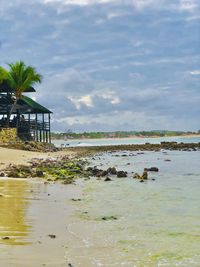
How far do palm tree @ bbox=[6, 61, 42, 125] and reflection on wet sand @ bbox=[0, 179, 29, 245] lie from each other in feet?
102

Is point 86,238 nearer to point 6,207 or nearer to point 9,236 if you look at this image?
point 9,236

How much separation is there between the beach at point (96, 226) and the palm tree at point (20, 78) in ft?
102

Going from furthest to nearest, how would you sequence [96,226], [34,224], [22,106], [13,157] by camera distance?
[22,106] < [13,157] < [96,226] < [34,224]

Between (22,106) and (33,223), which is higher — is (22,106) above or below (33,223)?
above

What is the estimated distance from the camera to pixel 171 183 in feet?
61.7

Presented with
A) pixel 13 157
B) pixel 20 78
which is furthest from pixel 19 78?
pixel 13 157

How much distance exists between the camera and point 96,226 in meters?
9.02

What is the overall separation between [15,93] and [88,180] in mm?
28978

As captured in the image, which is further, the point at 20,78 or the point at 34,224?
the point at 20,78

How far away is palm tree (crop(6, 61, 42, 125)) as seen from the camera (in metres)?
46.0

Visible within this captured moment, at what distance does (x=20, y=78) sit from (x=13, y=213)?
37.9 metres

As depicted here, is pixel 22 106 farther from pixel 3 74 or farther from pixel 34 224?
pixel 34 224

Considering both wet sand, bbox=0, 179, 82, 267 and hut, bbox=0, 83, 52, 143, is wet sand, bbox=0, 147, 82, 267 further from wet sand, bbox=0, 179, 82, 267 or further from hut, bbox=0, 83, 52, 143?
hut, bbox=0, 83, 52, 143

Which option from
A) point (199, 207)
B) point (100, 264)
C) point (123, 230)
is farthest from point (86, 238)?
point (199, 207)
